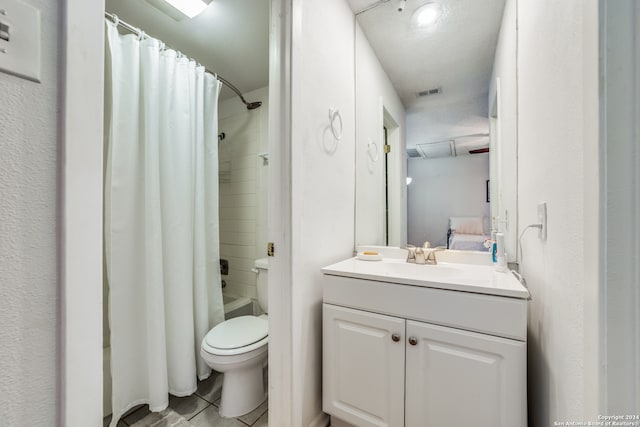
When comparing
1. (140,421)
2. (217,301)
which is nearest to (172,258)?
(217,301)

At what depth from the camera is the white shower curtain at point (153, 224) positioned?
128 centimetres

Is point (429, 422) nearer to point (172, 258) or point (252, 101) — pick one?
point (172, 258)

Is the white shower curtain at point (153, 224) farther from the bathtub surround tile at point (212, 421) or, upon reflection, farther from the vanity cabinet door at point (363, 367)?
the vanity cabinet door at point (363, 367)

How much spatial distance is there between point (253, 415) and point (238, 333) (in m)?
0.42

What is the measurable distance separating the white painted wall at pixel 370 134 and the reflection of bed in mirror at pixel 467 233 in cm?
40

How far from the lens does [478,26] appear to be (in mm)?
1387

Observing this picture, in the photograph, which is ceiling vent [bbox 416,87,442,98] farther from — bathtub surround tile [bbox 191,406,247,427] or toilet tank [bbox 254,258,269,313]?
bathtub surround tile [bbox 191,406,247,427]

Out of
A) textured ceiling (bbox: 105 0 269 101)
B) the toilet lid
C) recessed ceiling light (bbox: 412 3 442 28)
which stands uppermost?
textured ceiling (bbox: 105 0 269 101)

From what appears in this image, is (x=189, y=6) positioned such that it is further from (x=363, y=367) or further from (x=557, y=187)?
(x=363, y=367)

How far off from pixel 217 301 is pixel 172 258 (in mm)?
479

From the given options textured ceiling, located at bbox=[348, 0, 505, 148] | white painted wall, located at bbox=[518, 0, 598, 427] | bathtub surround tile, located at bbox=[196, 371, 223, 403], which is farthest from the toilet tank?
white painted wall, located at bbox=[518, 0, 598, 427]

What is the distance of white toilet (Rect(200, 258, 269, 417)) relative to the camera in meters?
1.29

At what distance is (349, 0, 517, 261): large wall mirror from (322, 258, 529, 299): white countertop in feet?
0.64

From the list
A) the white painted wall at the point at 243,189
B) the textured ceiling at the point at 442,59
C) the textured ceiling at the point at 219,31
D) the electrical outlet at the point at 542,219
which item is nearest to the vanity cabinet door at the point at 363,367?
the electrical outlet at the point at 542,219
